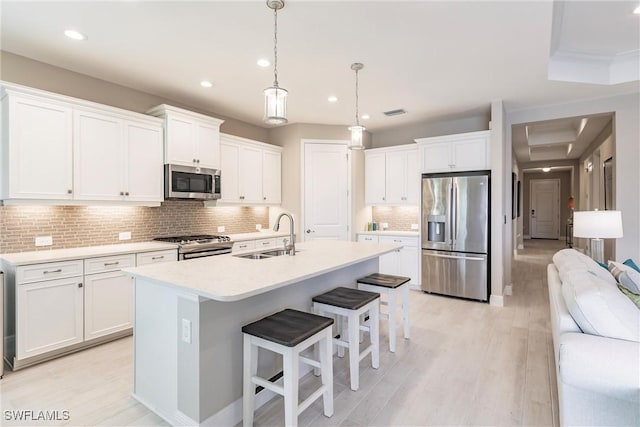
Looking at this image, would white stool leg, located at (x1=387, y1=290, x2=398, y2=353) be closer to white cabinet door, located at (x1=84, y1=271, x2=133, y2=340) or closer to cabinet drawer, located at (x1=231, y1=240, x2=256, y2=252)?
cabinet drawer, located at (x1=231, y1=240, x2=256, y2=252)

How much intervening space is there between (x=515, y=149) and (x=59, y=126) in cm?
853

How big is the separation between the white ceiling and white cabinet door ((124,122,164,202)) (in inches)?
22.6

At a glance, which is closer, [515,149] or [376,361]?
[376,361]

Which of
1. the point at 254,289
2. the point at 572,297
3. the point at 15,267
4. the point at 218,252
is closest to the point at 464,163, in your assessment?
the point at 572,297

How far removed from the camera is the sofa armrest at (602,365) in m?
1.44

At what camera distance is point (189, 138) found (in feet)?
13.1

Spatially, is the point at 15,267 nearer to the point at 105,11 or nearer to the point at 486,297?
the point at 105,11

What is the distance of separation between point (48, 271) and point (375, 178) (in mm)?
4579

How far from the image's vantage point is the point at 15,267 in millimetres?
2543

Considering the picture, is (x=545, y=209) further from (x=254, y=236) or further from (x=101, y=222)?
(x=101, y=222)

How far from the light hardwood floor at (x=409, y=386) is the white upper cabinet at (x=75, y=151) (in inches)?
60.0

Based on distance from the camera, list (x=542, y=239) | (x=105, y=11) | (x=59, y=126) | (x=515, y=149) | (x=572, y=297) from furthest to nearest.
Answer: (x=542, y=239) < (x=515, y=149) < (x=59, y=126) < (x=105, y=11) < (x=572, y=297)

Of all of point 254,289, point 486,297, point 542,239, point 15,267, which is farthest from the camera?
point 542,239

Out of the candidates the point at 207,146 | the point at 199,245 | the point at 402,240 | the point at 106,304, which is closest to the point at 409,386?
the point at 199,245
